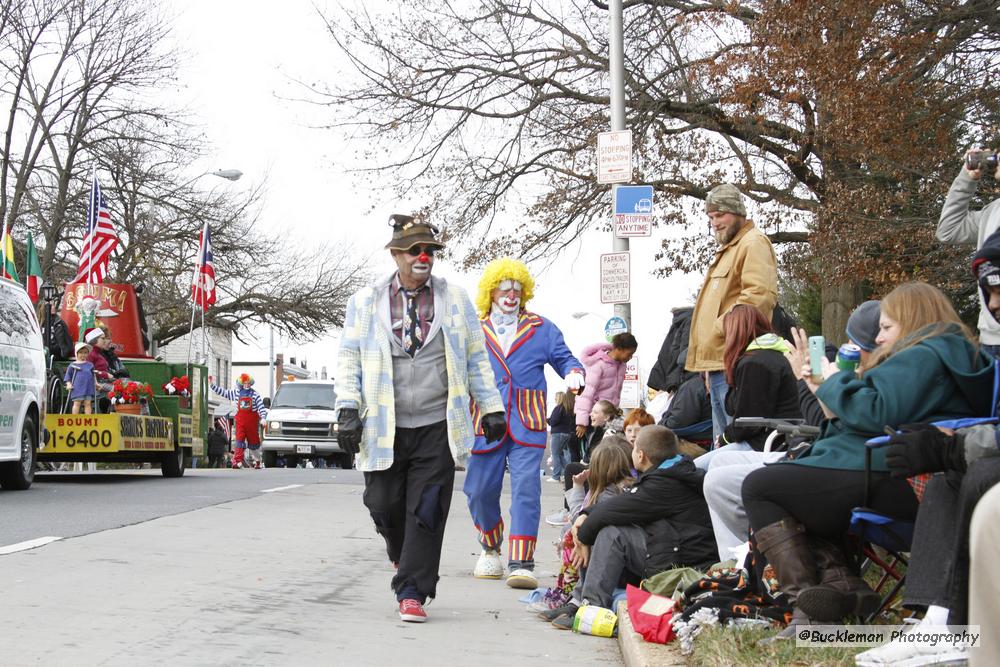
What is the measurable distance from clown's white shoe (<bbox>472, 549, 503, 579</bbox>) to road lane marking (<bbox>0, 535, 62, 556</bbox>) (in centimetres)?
297

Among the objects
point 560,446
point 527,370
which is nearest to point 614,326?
point 527,370

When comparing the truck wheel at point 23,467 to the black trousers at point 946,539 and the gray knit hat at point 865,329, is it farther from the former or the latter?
the black trousers at point 946,539

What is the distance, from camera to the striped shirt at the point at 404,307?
705 cm

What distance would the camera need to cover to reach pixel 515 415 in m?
8.75

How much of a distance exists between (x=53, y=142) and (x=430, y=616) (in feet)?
103

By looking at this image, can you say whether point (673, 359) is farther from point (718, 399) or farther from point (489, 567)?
point (489, 567)

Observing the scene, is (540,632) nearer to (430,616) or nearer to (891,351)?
(430,616)

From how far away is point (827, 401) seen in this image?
192 inches

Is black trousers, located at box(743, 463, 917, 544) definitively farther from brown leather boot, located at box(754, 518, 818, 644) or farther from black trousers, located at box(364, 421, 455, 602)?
black trousers, located at box(364, 421, 455, 602)

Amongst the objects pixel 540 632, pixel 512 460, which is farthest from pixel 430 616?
pixel 512 460

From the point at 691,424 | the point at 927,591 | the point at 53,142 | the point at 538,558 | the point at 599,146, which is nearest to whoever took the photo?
the point at 927,591

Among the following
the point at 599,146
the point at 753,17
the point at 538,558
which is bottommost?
the point at 538,558

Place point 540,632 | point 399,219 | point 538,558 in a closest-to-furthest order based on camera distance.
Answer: point 540,632
point 399,219
point 538,558

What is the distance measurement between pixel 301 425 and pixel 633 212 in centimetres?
1699
